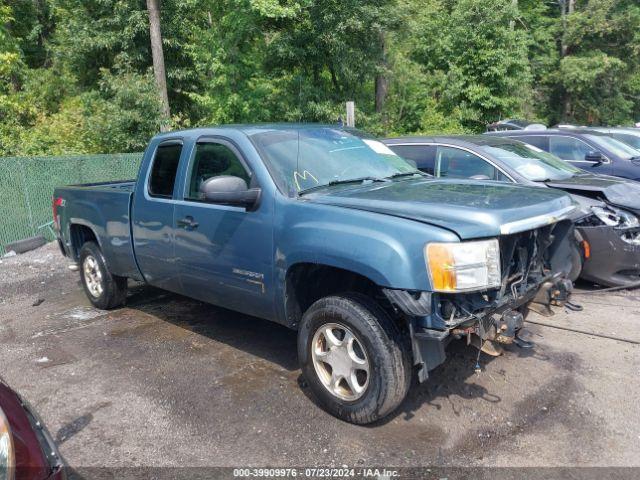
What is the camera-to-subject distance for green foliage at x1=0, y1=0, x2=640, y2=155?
17.8 metres

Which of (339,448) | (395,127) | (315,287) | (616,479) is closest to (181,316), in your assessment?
(315,287)

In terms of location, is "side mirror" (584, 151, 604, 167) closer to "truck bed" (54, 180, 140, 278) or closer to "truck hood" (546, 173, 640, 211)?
"truck hood" (546, 173, 640, 211)

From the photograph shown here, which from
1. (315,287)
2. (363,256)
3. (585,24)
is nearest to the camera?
(363,256)

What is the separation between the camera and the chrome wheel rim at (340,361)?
348cm

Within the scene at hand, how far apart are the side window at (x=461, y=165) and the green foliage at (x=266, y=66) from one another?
10.5m

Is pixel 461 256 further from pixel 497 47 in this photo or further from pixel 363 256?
pixel 497 47

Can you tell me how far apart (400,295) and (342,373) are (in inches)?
31.4

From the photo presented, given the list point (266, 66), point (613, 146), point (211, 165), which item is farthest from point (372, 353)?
point (266, 66)

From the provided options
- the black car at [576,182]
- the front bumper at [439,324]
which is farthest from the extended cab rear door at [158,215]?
the black car at [576,182]

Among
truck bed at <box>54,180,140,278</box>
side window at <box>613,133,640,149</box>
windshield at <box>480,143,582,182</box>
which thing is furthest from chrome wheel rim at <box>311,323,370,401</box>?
side window at <box>613,133,640,149</box>

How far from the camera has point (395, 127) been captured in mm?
24578

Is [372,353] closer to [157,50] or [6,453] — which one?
[6,453]

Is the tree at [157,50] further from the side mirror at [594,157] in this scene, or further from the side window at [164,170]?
the side window at [164,170]

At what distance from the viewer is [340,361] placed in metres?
3.56
